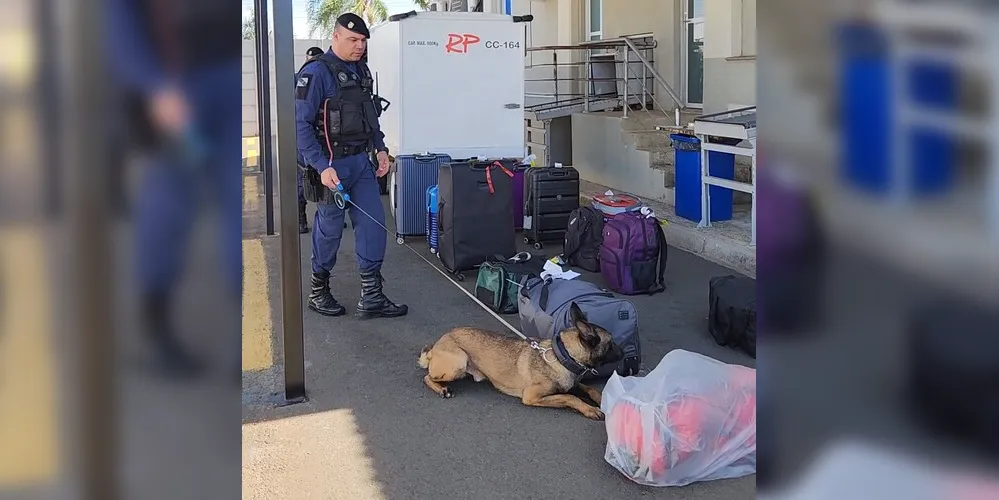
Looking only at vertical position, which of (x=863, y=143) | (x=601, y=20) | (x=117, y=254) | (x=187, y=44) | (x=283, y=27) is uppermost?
(x=601, y=20)

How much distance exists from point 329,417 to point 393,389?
475mm

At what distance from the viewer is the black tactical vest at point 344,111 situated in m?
5.98

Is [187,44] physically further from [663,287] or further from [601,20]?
[601,20]

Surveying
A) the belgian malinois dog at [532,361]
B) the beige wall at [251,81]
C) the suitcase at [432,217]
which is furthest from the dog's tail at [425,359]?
the beige wall at [251,81]

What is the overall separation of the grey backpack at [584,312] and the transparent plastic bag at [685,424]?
3.17 ft

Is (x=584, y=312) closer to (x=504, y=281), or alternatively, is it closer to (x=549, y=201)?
(x=504, y=281)

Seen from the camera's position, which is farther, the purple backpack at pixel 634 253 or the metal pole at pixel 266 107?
the metal pole at pixel 266 107

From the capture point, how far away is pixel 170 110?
1.02 m

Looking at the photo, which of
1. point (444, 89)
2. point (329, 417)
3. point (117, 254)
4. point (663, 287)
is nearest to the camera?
point (117, 254)

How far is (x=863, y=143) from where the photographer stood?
3.58 ft

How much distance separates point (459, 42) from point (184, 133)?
7966 millimetres

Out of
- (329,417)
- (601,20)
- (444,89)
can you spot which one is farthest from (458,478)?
(601,20)

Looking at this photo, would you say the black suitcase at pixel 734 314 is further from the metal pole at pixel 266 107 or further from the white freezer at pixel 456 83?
the metal pole at pixel 266 107

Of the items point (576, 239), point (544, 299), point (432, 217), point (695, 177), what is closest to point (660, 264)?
point (576, 239)
